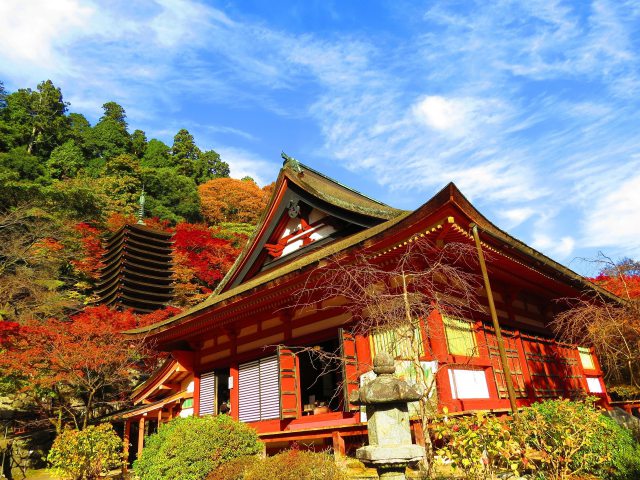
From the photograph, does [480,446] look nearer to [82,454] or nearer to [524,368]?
[524,368]

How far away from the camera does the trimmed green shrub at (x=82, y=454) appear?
11055mm

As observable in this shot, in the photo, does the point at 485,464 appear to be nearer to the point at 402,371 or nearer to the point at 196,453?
the point at 402,371

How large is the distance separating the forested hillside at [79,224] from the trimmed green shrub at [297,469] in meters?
12.0

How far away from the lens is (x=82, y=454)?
11.1 m

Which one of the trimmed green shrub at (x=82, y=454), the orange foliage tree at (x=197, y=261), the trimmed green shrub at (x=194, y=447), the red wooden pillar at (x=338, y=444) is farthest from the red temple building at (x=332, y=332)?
the orange foliage tree at (x=197, y=261)

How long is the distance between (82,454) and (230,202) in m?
41.6

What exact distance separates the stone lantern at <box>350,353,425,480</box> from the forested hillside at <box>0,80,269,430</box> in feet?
46.2

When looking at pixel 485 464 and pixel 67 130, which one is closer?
pixel 485 464

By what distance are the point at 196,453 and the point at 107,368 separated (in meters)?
10.7

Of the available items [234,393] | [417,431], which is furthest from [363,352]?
[234,393]

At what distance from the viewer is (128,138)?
191ft

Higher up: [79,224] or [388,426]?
[79,224]

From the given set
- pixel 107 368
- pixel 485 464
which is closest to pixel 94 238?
pixel 107 368

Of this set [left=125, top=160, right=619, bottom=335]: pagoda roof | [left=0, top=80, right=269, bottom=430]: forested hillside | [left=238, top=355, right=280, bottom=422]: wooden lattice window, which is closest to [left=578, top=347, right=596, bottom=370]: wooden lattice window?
[left=125, top=160, right=619, bottom=335]: pagoda roof
